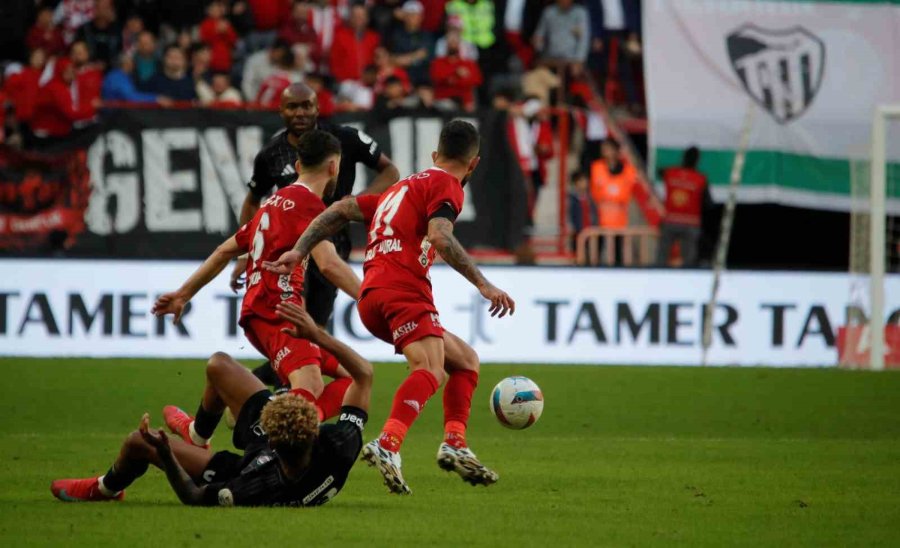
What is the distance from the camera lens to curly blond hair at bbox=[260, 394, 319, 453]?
21.8 ft

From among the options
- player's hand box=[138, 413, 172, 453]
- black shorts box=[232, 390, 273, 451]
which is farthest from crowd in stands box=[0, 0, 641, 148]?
player's hand box=[138, 413, 172, 453]

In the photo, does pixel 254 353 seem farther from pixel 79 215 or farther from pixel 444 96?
pixel 444 96

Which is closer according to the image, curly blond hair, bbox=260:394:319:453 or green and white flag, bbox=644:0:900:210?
curly blond hair, bbox=260:394:319:453

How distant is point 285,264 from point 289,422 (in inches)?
56.5

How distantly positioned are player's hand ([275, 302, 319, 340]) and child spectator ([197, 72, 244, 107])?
40.7 ft

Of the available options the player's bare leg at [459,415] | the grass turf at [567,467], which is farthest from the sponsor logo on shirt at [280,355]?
the player's bare leg at [459,415]

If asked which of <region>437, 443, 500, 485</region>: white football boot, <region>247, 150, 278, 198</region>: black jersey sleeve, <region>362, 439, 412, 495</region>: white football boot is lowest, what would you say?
<region>437, 443, 500, 485</region>: white football boot

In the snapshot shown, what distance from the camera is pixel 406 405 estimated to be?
7879mm

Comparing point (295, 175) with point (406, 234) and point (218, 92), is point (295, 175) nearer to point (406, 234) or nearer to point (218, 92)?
point (406, 234)

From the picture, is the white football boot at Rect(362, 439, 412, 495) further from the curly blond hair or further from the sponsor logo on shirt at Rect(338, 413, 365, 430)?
the curly blond hair

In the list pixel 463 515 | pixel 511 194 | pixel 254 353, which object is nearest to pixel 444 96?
pixel 511 194

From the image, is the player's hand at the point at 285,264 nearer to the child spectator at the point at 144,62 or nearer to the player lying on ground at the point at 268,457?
the player lying on ground at the point at 268,457

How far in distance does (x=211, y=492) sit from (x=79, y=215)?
1146cm

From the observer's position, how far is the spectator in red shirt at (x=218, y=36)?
2055cm
